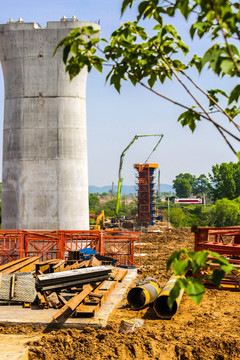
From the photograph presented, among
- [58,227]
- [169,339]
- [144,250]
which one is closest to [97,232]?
[58,227]

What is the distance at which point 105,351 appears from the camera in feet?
47.9

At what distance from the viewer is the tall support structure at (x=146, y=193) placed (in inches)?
4358

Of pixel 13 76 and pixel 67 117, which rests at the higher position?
pixel 13 76

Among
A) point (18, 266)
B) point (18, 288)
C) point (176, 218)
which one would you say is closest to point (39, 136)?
point (18, 266)

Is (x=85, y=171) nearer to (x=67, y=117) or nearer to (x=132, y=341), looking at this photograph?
(x=67, y=117)

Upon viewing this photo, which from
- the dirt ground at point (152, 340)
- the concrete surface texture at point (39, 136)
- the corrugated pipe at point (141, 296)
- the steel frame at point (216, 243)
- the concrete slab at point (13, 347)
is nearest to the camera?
the steel frame at point (216, 243)

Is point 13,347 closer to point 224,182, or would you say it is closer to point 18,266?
point 18,266

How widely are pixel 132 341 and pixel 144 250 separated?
3946cm

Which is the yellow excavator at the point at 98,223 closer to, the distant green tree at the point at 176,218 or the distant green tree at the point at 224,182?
the distant green tree at the point at 176,218

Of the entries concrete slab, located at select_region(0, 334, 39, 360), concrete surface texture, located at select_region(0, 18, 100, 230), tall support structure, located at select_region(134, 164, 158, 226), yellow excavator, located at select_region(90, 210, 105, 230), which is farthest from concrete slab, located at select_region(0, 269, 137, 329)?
tall support structure, located at select_region(134, 164, 158, 226)

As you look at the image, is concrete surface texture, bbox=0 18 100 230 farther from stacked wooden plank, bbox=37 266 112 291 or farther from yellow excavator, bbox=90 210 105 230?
stacked wooden plank, bbox=37 266 112 291

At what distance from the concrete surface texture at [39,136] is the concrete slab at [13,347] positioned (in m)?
18.3

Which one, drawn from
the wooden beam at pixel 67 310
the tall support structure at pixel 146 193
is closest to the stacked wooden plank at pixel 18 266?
the wooden beam at pixel 67 310

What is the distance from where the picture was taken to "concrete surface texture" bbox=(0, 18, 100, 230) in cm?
3362
